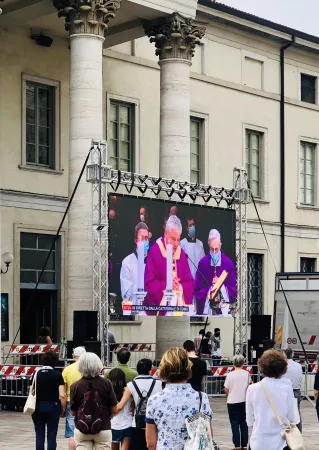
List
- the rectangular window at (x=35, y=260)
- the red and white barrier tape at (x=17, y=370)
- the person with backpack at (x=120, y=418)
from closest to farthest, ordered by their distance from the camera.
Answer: the person with backpack at (x=120, y=418) < the red and white barrier tape at (x=17, y=370) < the rectangular window at (x=35, y=260)

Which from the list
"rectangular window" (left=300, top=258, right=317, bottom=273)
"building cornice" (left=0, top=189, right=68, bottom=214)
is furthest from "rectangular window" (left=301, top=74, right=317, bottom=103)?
"building cornice" (left=0, top=189, right=68, bottom=214)

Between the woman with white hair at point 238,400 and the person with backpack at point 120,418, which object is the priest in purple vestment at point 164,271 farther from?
the person with backpack at point 120,418

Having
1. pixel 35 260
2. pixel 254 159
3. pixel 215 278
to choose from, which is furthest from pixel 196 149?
pixel 215 278

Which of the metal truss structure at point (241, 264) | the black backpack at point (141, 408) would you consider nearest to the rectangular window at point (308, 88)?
the metal truss structure at point (241, 264)

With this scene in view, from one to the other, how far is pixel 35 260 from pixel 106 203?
6.20 m

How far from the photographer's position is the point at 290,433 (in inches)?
406

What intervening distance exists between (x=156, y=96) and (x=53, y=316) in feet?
25.9

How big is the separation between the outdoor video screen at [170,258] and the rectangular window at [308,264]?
11689mm

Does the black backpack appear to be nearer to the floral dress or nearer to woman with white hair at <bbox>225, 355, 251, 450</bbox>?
the floral dress

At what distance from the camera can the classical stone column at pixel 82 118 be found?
89.2ft

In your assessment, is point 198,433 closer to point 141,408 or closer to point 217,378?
point 141,408

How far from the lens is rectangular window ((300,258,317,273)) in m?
41.5

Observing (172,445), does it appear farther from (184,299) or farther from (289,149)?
(289,149)

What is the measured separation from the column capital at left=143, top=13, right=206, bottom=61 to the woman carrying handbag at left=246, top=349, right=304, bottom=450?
20762mm
